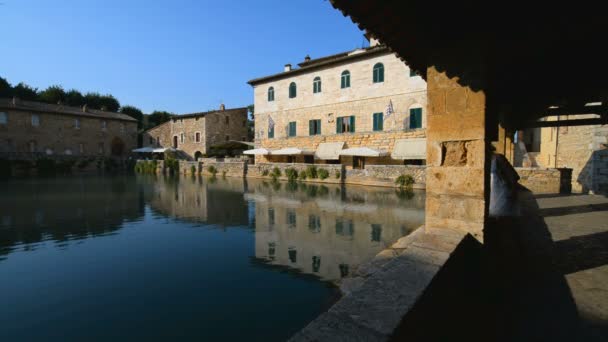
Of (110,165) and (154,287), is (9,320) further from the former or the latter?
(110,165)

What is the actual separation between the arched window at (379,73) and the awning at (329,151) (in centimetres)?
509

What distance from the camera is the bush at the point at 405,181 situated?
637 inches

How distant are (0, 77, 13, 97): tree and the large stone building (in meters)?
37.5

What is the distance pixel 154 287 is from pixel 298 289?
242cm

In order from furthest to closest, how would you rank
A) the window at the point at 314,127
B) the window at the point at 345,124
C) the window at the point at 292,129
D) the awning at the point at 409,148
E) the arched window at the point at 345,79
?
the window at the point at 292,129 → the window at the point at 314,127 → the window at the point at 345,124 → the arched window at the point at 345,79 → the awning at the point at 409,148

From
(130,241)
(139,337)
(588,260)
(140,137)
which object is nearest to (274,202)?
(130,241)

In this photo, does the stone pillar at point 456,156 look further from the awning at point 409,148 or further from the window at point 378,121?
the window at point 378,121

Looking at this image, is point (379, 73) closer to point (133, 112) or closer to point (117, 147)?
point (117, 147)

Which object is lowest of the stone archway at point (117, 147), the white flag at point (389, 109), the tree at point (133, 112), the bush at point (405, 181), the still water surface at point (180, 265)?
the still water surface at point (180, 265)

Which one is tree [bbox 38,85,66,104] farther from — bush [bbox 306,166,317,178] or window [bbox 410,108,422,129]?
window [bbox 410,108,422,129]

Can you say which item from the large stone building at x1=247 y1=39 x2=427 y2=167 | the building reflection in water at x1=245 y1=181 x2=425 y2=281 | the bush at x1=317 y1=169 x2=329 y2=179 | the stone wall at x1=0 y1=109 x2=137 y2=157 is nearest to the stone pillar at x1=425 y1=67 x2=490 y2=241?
the building reflection in water at x1=245 y1=181 x2=425 y2=281

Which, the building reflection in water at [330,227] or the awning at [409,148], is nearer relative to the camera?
the building reflection in water at [330,227]

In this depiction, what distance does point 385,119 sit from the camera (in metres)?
20.1

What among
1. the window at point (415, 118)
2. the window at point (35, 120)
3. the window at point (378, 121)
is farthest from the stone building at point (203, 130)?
the window at point (415, 118)
